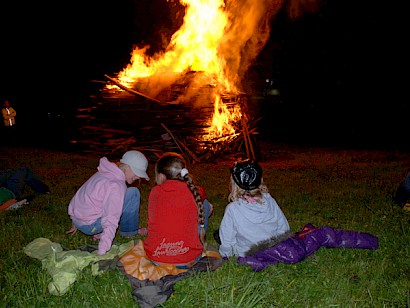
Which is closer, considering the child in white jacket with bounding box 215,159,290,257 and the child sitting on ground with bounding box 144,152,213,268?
the child sitting on ground with bounding box 144,152,213,268

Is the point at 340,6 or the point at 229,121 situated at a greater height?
the point at 340,6

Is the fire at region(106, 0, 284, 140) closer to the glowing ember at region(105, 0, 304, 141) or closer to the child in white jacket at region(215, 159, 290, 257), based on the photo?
the glowing ember at region(105, 0, 304, 141)

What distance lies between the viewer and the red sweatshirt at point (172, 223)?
3.73 metres

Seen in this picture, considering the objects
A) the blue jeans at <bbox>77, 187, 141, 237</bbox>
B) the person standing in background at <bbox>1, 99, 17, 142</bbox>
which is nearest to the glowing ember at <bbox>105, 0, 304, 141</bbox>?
the blue jeans at <bbox>77, 187, 141, 237</bbox>

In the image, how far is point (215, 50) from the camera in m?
11.1

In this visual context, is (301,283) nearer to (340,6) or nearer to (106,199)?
(106,199)

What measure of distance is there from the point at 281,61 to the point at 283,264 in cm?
2627

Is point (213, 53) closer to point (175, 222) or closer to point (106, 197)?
point (106, 197)

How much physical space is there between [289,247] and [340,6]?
19.9 meters

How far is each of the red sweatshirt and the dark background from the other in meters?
13.5

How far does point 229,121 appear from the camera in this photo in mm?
11023

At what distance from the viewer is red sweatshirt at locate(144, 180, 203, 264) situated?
12.2ft

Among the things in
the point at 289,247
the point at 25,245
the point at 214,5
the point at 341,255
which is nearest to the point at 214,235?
the point at 289,247

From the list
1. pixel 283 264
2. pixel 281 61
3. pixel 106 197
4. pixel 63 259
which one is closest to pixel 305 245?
pixel 283 264
